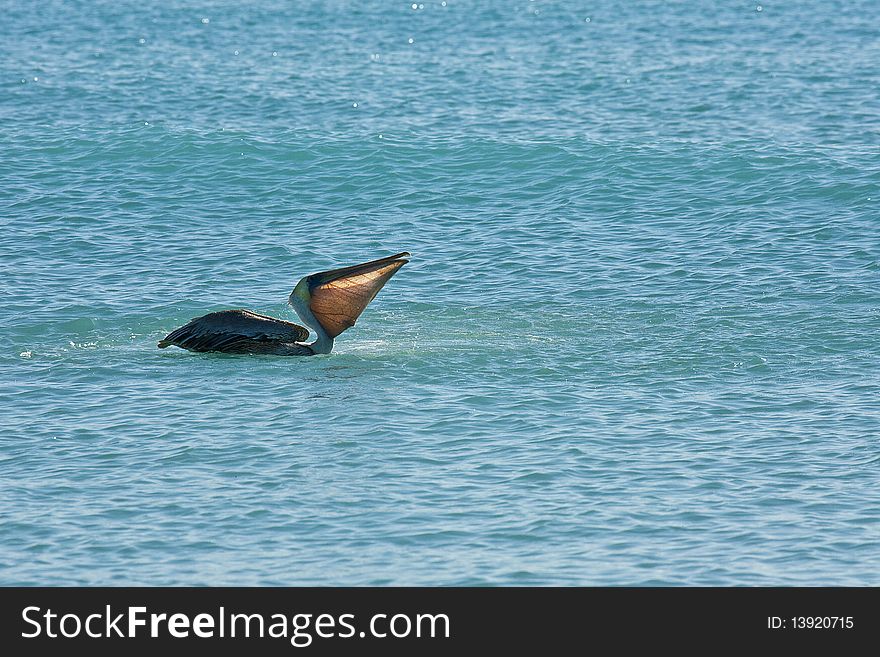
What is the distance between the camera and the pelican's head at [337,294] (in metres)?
18.5

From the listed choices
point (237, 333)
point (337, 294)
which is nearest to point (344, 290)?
point (337, 294)

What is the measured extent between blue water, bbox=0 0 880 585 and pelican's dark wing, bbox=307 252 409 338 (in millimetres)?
572

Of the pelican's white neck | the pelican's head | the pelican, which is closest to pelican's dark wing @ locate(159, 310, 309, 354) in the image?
the pelican

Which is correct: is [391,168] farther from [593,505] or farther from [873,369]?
[593,505]

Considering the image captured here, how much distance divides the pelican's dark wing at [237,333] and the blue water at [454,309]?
0.24 m

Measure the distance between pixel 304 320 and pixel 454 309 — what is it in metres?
3.21

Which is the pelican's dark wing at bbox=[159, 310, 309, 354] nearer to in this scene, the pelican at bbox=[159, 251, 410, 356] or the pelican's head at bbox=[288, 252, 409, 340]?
the pelican at bbox=[159, 251, 410, 356]

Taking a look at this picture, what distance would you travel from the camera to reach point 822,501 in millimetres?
13742

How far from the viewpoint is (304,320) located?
61.4 ft

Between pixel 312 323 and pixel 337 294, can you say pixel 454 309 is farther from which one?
pixel 312 323

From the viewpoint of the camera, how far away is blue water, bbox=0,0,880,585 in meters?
13.1

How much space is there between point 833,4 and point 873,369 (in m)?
35.8

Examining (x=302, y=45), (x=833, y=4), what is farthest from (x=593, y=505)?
(x=833, y=4)

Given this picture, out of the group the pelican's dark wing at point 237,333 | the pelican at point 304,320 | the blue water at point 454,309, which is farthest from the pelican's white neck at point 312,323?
the blue water at point 454,309
